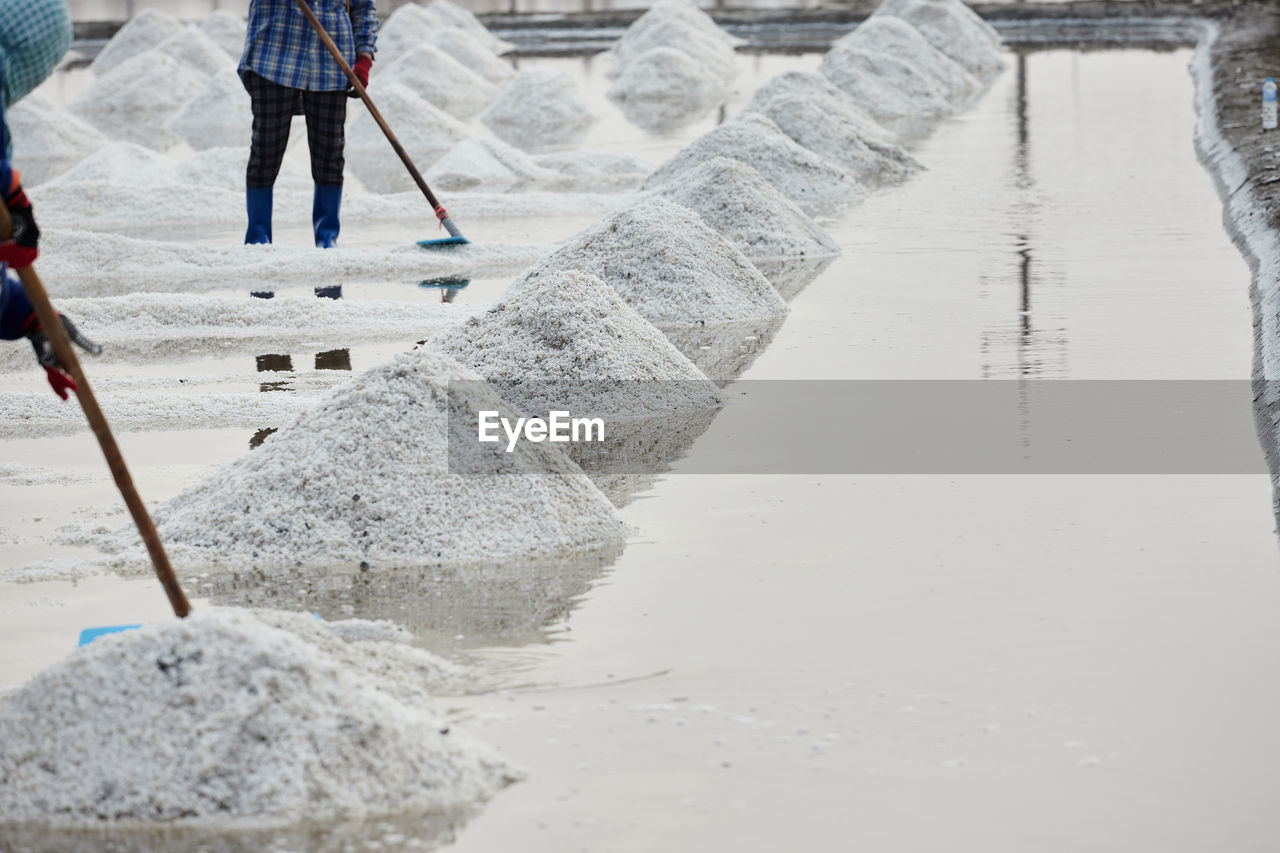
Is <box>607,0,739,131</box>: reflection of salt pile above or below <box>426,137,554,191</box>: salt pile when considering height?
below

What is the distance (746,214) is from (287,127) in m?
1.88

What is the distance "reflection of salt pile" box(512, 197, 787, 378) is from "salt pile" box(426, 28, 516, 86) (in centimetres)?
1371

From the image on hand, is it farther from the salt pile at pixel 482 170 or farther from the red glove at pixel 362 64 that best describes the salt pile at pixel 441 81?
the red glove at pixel 362 64

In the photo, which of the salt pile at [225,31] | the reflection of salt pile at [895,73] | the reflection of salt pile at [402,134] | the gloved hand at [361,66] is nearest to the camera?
the gloved hand at [361,66]

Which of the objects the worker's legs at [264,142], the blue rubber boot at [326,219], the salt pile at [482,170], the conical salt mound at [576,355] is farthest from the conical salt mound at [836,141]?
the conical salt mound at [576,355]

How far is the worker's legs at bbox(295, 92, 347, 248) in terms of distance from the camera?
8.02 meters

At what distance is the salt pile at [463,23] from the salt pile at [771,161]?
14.5 metres

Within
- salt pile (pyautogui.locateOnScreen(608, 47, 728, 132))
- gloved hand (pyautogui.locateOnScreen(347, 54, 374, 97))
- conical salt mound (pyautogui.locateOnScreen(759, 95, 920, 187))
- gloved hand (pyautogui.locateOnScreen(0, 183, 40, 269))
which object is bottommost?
salt pile (pyautogui.locateOnScreen(608, 47, 728, 132))

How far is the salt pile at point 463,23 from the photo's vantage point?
24.2m

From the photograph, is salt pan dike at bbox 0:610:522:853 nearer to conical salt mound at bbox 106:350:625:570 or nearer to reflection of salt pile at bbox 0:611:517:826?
reflection of salt pile at bbox 0:611:517:826

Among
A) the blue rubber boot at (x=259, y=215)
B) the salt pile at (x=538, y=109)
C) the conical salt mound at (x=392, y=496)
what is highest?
the conical salt mound at (x=392, y=496)

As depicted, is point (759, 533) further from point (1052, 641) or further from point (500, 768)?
point (500, 768)

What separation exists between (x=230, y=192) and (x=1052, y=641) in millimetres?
7407

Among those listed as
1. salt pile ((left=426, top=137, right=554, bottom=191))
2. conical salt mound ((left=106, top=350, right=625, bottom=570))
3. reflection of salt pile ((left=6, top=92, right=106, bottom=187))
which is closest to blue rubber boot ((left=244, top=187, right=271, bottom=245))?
salt pile ((left=426, top=137, right=554, bottom=191))
